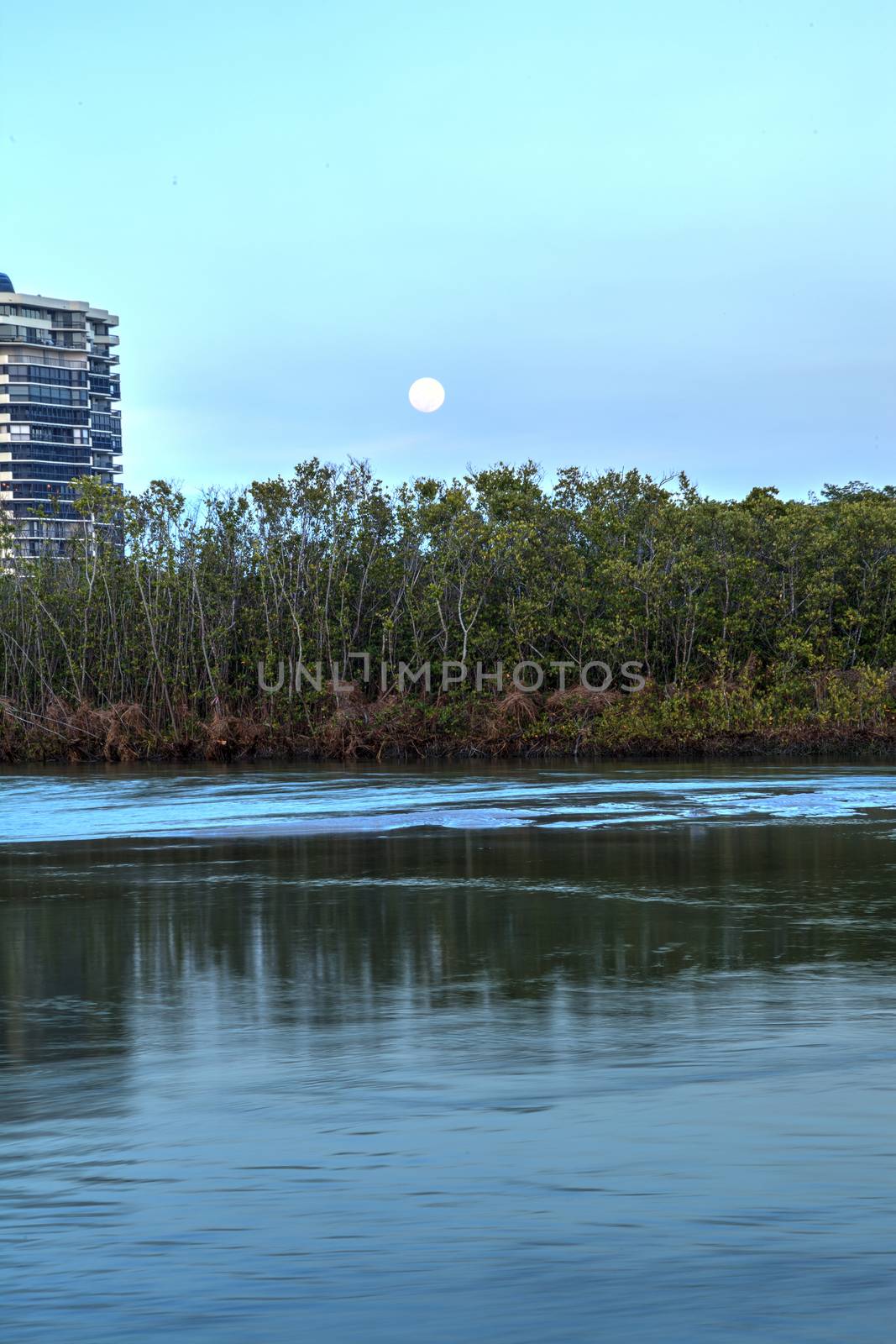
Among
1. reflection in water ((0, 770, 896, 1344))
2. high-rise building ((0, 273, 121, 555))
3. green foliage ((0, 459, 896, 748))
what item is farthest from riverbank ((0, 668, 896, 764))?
high-rise building ((0, 273, 121, 555))

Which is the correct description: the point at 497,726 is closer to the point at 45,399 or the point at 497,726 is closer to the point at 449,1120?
the point at 449,1120

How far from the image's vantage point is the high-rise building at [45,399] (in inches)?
7057

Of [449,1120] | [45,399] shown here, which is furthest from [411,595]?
[45,399]

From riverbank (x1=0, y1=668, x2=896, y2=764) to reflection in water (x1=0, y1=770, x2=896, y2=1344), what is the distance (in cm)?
2429

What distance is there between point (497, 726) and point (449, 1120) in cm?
3171

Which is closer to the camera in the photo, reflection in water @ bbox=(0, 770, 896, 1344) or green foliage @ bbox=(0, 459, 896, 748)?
reflection in water @ bbox=(0, 770, 896, 1344)

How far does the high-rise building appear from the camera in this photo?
588 ft

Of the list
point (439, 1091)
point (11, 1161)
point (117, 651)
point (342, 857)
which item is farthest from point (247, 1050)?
point (117, 651)

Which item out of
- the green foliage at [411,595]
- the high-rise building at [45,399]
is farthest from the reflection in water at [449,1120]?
the high-rise building at [45,399]

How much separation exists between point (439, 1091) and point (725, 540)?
3663 centimetres

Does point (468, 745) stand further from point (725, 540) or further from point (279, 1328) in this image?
point (279, 1328)

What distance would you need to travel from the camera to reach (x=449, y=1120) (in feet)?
22.4

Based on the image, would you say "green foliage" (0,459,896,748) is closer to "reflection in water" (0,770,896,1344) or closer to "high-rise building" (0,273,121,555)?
"reflection in water" (0,770,896,1344)

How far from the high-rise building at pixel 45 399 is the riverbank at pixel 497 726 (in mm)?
136350
